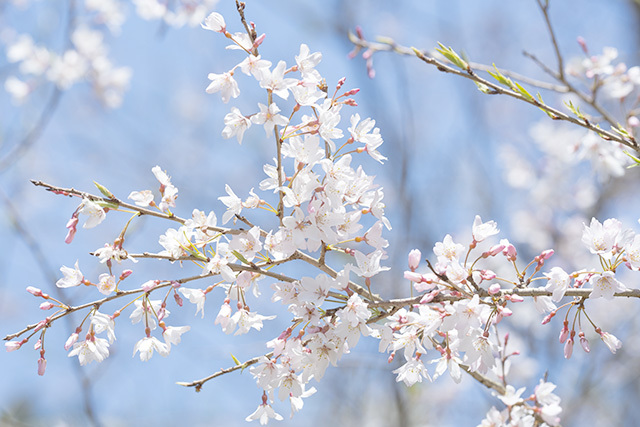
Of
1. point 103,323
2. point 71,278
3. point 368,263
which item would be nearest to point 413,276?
point 368,263

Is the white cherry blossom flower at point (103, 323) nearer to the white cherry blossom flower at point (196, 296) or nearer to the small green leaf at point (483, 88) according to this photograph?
the white cherry blossom flower at point (196, 296)

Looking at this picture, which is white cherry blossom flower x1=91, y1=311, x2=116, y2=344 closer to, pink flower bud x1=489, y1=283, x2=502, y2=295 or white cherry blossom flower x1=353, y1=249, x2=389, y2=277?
white cherry blossom flower x1=353, y1=249, x2=389, y2=277

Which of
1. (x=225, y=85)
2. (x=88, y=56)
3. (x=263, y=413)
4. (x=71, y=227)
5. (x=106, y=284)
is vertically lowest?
(x=263, y=413)

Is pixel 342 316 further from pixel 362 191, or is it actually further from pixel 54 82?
pixel 54 82

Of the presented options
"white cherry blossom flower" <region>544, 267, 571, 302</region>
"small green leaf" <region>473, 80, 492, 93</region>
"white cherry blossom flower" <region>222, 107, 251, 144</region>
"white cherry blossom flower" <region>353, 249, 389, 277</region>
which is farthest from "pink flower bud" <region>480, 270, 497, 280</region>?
"white cherry blossom flower" <region>222, 107, 251, 144</region>

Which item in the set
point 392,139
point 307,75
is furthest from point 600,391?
point 307,75

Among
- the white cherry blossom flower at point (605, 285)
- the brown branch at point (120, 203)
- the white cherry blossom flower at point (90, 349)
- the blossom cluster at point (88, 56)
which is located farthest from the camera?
the blossom cluster at point (88, 56)

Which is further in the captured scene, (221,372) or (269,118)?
(221,372)

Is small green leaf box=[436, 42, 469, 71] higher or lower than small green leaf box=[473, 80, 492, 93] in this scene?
higher

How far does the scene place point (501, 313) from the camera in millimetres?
1353

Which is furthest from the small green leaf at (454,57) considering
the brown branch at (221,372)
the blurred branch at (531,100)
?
the brown branch at (221,372)

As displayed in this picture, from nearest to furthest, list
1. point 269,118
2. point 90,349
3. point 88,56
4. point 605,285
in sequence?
point 605,285 → point 269,118 → point 90,349 → point 88,56

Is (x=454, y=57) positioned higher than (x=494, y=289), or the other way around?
→ (x=454, y=57)

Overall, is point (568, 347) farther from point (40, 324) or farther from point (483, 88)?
point (40, 324)
